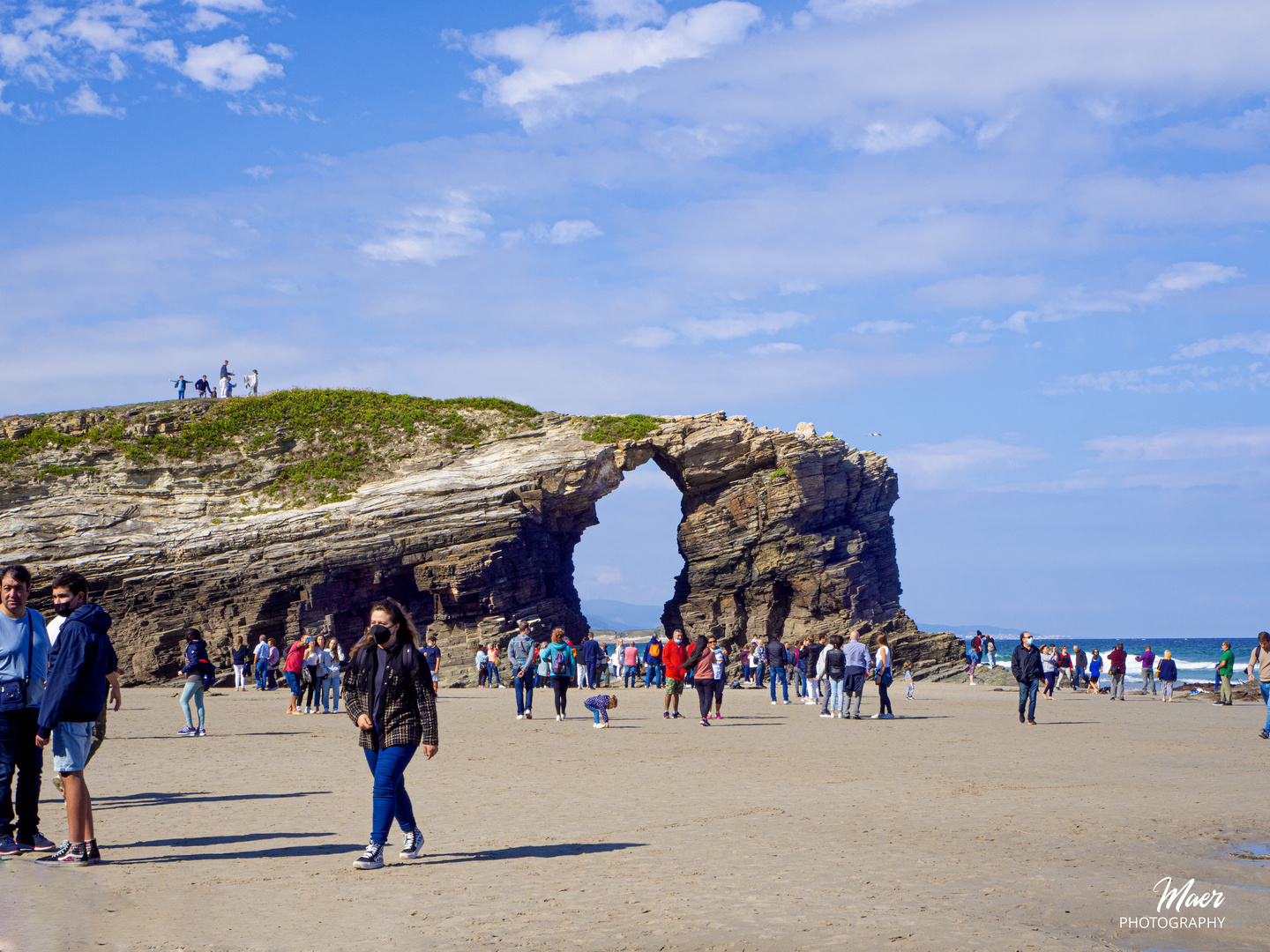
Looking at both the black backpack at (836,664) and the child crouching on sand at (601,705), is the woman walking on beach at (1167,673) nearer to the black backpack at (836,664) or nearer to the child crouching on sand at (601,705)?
the black backpack at (836,664)

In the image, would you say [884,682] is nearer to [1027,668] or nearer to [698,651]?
[1027,668]

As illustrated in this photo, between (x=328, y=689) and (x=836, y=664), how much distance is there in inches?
505

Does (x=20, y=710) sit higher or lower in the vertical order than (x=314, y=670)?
higher

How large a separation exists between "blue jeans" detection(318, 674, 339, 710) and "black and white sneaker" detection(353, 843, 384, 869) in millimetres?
17888

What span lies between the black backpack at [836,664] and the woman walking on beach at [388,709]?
1650 cm

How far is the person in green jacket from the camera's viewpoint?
28297 mm

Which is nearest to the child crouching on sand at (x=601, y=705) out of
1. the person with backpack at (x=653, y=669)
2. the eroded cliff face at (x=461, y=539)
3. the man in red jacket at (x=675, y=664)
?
the man in red jacket at (x=675, y=664)

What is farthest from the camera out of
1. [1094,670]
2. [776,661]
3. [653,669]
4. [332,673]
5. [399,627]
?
[653,669]

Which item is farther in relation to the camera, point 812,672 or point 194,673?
point 812,672

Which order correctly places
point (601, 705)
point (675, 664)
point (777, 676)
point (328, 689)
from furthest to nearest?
point (777, 676) < point (328, 689) < point (675, 664) < point (601, 705)

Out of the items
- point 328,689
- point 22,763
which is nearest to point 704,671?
point 328,689

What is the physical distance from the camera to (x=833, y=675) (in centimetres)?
2288

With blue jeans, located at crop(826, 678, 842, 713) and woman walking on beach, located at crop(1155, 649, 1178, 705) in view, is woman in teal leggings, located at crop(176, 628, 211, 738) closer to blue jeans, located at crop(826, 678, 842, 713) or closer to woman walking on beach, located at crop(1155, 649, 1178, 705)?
blue jeans, located at crop(826, 678, 842, 713)

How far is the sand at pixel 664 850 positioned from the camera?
5.85 meters
